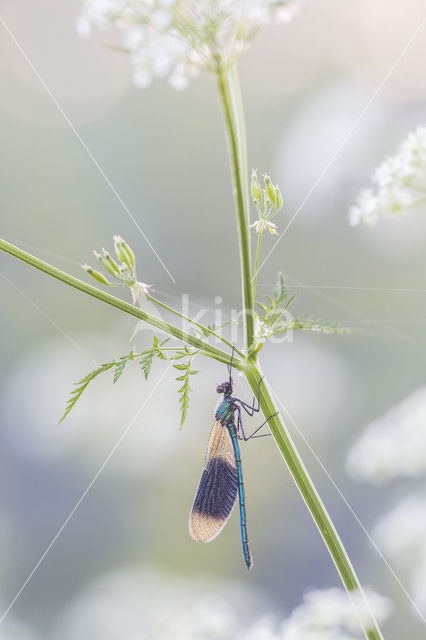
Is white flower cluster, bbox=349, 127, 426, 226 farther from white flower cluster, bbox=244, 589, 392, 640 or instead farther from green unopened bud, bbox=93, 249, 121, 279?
white flower cluster, bbox=244, 589, 392, 640

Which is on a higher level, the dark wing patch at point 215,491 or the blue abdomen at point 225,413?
the blue abdomen at point 225,413

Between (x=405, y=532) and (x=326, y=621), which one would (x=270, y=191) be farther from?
(x=405, y=532)

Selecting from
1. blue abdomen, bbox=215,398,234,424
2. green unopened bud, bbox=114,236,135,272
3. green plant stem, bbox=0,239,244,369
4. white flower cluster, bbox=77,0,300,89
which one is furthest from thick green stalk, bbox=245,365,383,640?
blue abdomen, bbox=215,398,234,424

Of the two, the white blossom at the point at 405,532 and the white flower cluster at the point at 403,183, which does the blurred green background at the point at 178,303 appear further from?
the white flower cluster at the point at 403,183

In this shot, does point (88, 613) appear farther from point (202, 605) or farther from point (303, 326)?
point (303, 326)

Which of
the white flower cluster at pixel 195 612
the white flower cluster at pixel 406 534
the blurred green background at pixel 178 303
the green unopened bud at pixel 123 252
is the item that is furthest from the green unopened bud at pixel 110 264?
the blurred green background at pixel 178 303

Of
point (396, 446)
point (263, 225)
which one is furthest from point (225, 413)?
point (263, 225)
